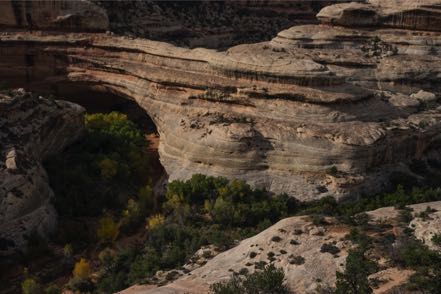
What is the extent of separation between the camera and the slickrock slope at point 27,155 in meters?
→ 23.0

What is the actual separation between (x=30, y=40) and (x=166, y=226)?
68.9ft

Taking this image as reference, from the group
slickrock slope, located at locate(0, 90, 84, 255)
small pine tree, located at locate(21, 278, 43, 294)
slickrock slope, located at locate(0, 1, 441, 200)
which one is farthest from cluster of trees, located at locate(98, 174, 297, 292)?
slickrock slope, located at locate(0, 90, 84, 255)

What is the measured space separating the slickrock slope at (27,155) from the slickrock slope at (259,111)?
6.02 metres

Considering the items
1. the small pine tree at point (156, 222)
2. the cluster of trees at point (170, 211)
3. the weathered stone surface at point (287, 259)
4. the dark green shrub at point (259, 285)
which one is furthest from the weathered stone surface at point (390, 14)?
the dark green shrub at point (259, 285)

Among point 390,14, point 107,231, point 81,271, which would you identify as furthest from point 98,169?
→ point 390,14

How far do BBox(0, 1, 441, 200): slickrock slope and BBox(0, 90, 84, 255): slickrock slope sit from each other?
6.02 meters

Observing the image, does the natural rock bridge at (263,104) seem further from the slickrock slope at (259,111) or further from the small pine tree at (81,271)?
the small pine tree at (81,271)

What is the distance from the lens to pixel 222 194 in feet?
86.2

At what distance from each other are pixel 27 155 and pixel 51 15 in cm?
1673

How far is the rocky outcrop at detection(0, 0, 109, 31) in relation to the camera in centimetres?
3853

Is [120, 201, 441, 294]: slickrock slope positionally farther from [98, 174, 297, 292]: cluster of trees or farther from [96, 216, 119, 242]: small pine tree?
[96, 216, 119, 242]: small pine tree

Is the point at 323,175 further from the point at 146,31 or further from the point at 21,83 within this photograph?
the point at 146,31

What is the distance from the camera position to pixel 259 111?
95.3 ft

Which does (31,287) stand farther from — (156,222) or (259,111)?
(259,111)
